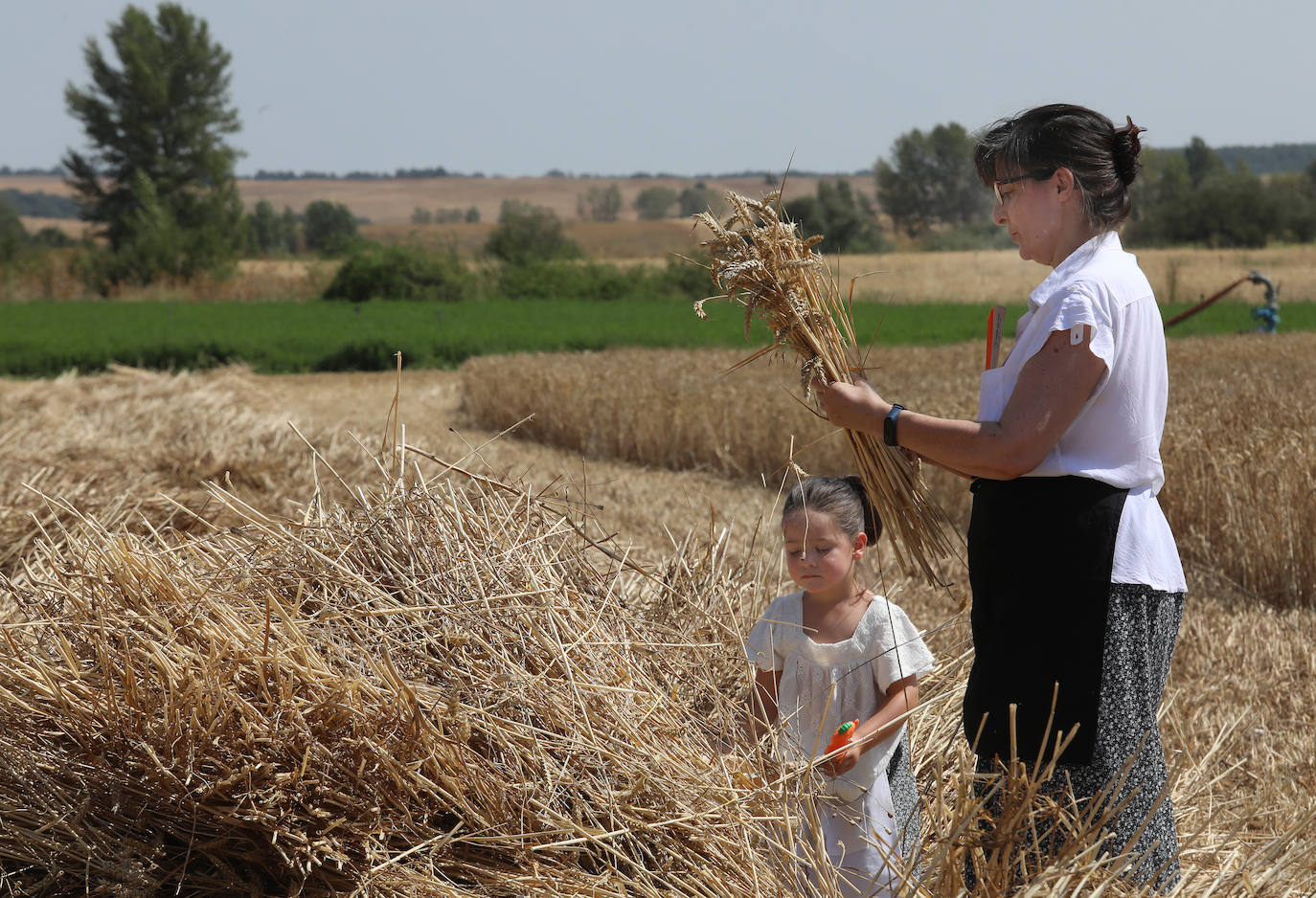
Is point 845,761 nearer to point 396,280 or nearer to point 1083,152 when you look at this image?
point 1083,152

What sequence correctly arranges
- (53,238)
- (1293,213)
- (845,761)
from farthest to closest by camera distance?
(53,238) → (1293,213) → (845,761)

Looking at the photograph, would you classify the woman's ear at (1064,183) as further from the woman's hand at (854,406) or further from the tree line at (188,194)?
the tree line at (188,194)

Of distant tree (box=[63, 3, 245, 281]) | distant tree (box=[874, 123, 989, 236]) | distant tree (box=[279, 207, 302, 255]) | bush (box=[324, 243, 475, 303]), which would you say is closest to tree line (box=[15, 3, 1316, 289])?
distant tree (box=[63, 3, 245, 281])

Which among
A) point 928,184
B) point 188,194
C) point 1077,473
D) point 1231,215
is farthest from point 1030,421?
point 928,184

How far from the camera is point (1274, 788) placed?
3109 millimetres

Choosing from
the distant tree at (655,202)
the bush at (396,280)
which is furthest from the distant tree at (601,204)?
the bush at (396,280)

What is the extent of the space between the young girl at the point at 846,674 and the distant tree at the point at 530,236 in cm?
3834

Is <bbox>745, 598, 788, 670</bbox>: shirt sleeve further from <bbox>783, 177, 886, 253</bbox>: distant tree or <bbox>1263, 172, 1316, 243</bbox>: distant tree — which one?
<bbox>1263, 172, 1316, 243</bbox>: distant tree

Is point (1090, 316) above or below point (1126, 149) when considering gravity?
below

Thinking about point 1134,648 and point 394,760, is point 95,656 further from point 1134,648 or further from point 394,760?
point 1134,648

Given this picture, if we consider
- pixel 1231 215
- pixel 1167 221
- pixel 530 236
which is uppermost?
pixel 1231 215

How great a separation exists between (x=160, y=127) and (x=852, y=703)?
52625 mm

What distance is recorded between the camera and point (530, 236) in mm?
43219

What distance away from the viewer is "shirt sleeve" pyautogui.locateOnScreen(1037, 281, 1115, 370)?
5.58 feet
